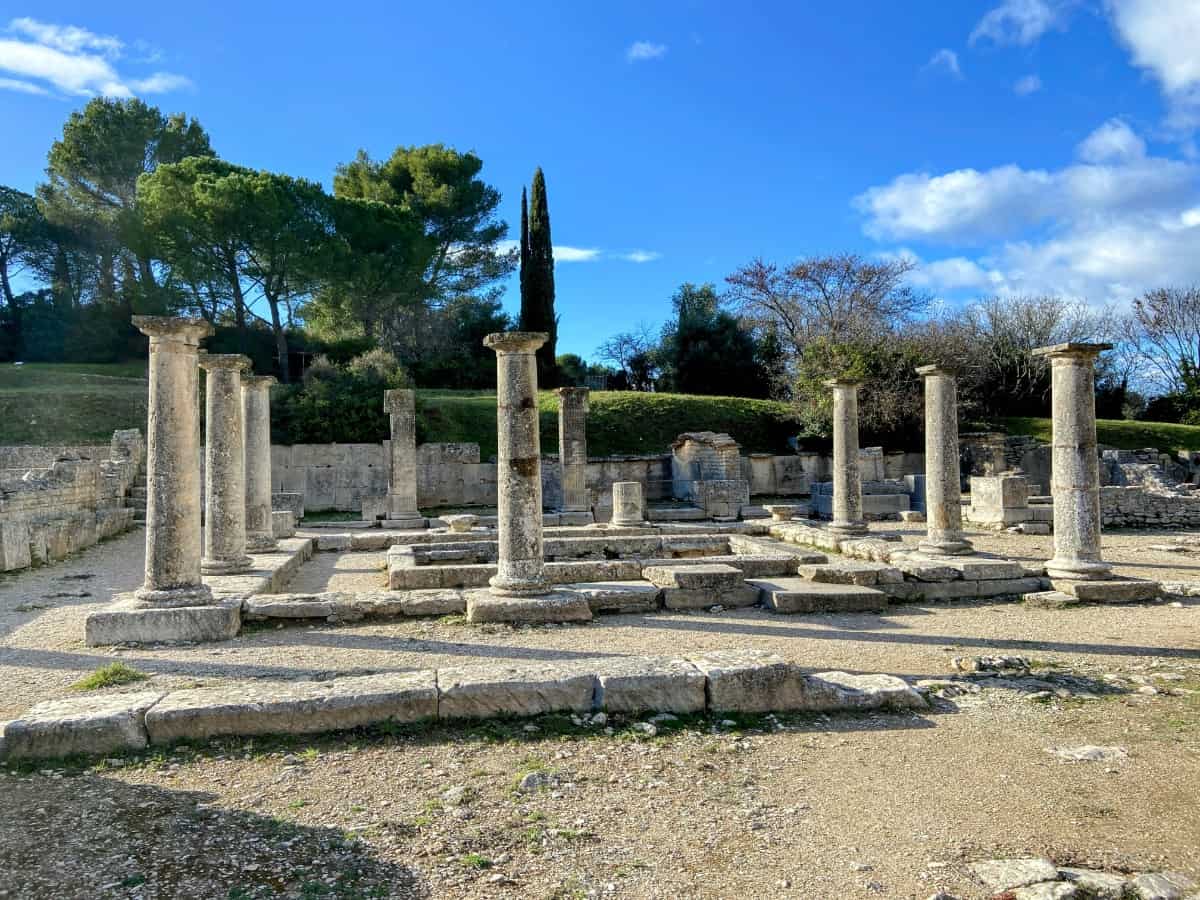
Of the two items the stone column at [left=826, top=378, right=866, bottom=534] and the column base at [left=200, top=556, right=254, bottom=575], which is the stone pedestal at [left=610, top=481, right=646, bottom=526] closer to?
the stone column at [left=826, top=378, right=866, bottom=534]

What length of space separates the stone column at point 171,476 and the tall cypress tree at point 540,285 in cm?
3035

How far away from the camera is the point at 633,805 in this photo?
439cm

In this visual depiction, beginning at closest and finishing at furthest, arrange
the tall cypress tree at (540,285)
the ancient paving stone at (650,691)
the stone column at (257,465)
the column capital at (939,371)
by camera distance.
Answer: the ancient paving stone at (650,691) < the column capital at (939,371) < the stone column at (257,465) < the tall cypress tree at (540,285)

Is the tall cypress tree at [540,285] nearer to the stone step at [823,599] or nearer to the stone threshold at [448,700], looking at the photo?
the stone step at [823,599]

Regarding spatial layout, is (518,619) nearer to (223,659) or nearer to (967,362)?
(223,659)

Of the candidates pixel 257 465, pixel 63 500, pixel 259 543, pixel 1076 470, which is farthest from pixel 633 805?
pixel 63 500

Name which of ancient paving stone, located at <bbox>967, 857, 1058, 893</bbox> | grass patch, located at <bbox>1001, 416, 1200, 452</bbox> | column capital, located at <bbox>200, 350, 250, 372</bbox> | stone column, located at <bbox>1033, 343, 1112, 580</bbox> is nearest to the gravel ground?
ancient paving stone, located at <bbox>967, 857, 1058, 893</bbox>

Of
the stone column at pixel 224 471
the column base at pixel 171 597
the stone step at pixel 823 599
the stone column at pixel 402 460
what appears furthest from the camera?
the stone column at pixel 402 460

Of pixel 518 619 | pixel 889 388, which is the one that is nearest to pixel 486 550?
pixel 518 619

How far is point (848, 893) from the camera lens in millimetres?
3488

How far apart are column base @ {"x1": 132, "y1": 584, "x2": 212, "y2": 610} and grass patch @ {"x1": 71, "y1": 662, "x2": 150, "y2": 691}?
1624 millimetres

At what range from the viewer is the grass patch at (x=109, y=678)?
6425 mm

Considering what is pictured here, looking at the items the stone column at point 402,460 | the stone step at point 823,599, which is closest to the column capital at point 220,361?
the stone column at point 402,460

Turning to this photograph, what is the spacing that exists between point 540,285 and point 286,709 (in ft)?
118
